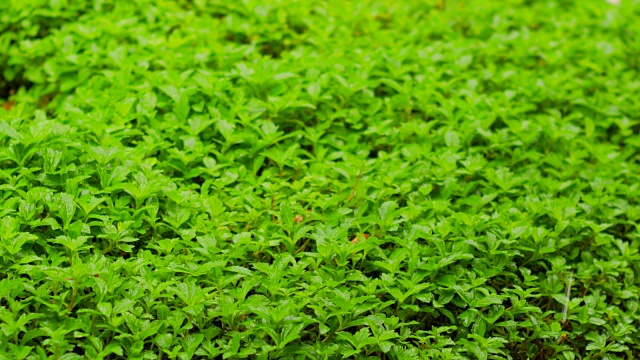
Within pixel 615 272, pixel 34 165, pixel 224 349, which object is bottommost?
pixel 615 272

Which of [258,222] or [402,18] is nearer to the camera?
[258,222]

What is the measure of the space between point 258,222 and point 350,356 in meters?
0.66

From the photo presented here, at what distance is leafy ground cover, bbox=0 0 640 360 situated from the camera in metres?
2.48

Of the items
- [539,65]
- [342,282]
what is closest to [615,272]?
[342,282]

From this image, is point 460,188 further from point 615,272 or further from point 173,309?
point 173,309

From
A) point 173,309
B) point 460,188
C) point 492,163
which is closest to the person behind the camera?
point 173,309

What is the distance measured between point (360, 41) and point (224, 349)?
2643 millimetres

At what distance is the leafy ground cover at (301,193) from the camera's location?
8.14ft

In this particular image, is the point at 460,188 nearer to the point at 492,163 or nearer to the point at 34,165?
the point at 492,163

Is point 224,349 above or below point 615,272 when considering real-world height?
above

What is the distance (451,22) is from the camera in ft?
16.8

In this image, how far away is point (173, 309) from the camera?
2.55 meters

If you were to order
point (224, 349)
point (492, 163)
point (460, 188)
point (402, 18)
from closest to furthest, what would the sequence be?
point (224, 349) < point (460, 188) < point (492, 163) < point (402, 18)

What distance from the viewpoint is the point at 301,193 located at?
3.05 meters
